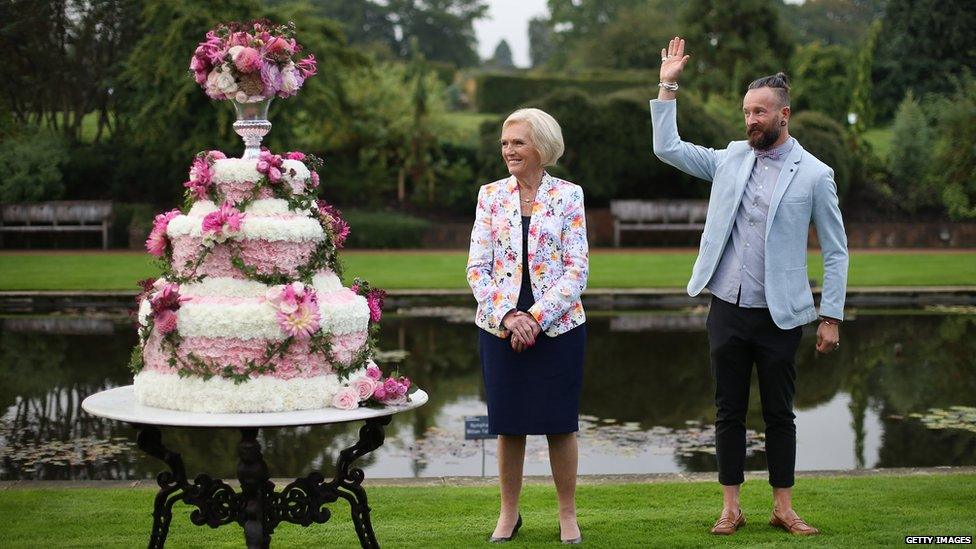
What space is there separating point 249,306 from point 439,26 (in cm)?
7415

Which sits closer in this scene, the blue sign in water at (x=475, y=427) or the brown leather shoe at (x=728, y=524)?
the brown leather shoe at (x=728, y=524)

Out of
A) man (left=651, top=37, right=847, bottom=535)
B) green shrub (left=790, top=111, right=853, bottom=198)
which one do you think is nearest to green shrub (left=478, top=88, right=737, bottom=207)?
green shrub (left=790, top=111, right=853, bottom=198)

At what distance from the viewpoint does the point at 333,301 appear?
216 inches

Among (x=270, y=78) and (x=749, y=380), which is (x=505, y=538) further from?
(x=270, y=78)

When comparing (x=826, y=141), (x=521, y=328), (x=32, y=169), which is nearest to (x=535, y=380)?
(x=521, y=328)

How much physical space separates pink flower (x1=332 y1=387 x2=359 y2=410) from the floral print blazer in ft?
2.13

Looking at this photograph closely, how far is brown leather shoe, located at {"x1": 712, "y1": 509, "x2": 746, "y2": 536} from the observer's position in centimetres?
585

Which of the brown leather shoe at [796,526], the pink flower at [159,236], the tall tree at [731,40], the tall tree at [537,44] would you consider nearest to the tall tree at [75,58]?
the tall tree at [731,40]

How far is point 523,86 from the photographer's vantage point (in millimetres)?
51344

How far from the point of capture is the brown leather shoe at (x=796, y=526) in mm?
5793

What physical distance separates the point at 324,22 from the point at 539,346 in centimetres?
2857

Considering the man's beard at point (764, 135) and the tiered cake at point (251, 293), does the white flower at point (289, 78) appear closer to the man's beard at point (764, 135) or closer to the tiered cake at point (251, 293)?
the tiered cake at point (251, 293)

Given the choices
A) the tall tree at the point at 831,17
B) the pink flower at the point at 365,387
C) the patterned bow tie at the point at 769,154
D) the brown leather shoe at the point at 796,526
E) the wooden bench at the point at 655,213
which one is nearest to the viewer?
the pink flower at the point at 365,387

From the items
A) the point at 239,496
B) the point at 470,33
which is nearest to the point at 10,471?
the point at 239,496
